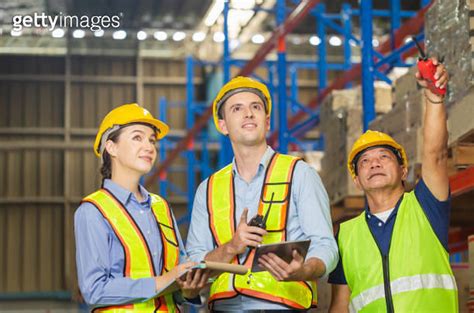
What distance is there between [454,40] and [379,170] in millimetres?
1826

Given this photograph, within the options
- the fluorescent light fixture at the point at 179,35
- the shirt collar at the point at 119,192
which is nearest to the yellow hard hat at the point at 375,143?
the shirt collar at the point at 119,192

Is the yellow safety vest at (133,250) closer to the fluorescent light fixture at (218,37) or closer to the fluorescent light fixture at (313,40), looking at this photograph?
the fluorescent light fixture at (218,37)

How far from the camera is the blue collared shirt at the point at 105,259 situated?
368cm

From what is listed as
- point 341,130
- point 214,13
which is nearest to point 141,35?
point 214,13

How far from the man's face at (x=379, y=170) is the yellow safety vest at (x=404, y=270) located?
11cm

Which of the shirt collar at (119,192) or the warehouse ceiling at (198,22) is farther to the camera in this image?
the warehouse ceiling at (198,22)

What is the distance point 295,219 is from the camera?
12.5 ft

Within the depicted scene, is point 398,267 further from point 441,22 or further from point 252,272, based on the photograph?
point 441,22

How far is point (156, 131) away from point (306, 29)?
804 inches

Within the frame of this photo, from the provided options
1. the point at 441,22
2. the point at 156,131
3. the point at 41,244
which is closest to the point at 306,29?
the point at 41,244

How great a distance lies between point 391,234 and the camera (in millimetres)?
4117

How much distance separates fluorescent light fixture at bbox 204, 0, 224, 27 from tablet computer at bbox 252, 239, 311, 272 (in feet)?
57.3

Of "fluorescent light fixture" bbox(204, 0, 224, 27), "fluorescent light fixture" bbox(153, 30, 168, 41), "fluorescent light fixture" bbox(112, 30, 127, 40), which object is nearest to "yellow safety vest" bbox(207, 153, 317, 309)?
"fluorescent light fixture" bbox(112, 30, 127, 40)

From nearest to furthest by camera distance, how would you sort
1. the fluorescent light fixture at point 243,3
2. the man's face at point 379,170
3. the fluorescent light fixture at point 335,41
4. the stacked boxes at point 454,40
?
the man's face at point 379,170 < the stacked boxes at point 454,40 < the fluorescent light fixture at point 243,3 < the fluorescent light fixture at point 335,41
